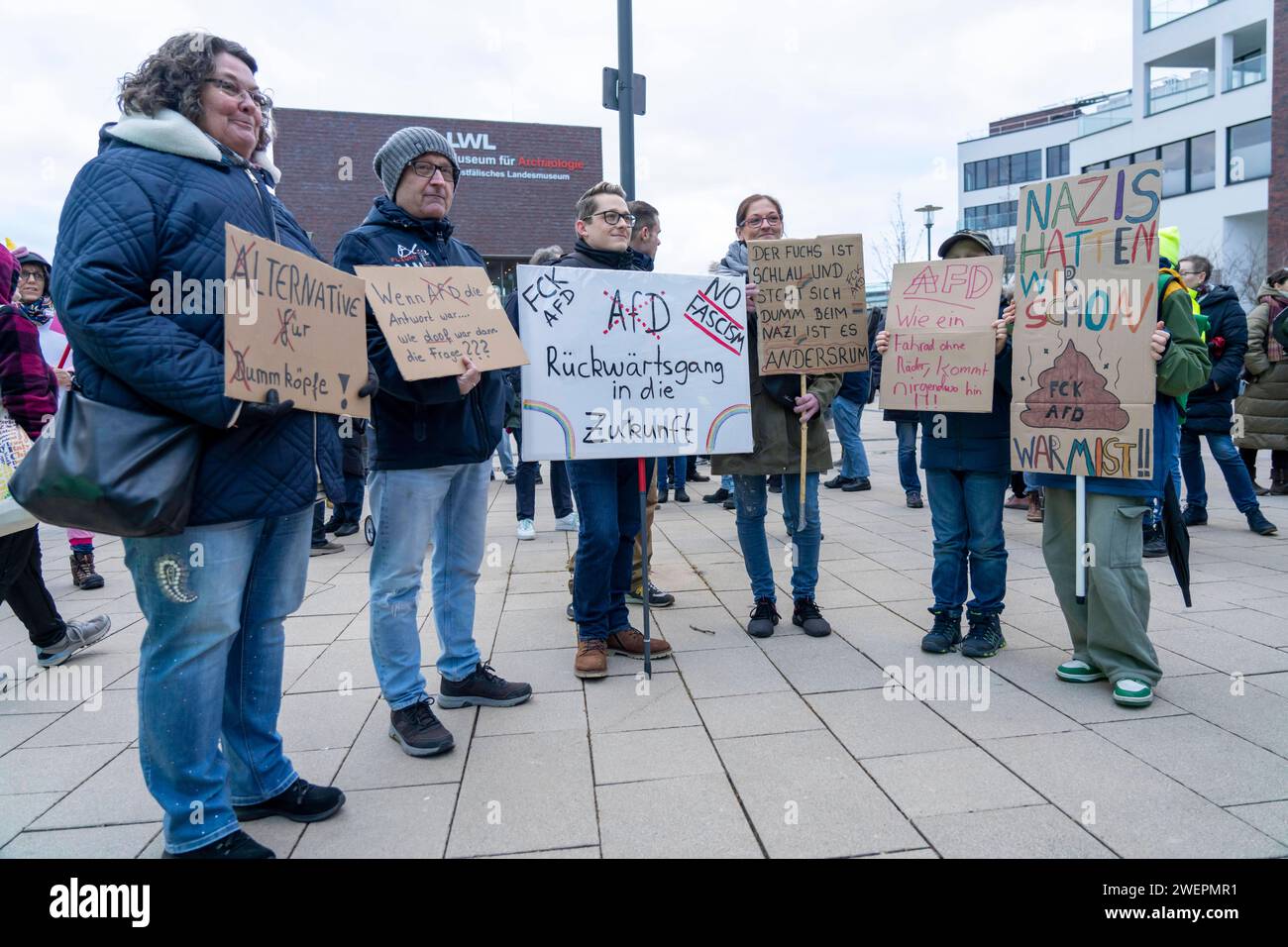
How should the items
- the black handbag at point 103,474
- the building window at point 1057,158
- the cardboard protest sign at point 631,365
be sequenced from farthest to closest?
the building window at point 1057,158
the cardboard protest sign at point 631,365
the black handbag at point 103,474

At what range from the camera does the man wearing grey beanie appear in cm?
305

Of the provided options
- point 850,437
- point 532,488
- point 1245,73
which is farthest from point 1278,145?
point 532,488

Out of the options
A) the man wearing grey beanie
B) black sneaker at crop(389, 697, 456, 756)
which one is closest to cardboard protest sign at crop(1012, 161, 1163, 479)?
the man wearing grey beanie

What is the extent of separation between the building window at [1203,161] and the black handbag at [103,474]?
36321 millimetres

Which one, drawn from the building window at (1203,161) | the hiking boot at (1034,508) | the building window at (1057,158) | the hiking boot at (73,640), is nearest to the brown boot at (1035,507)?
the hiking boot at (1034,508)

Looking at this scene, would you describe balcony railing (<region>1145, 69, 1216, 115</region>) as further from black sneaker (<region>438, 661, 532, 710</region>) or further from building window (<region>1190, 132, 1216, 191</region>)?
black sneaker (<region>438, 661, 532, 710</region>)

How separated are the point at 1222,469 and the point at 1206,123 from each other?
30.2 m

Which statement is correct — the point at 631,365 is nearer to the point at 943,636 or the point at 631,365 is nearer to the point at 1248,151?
the point at 943,636

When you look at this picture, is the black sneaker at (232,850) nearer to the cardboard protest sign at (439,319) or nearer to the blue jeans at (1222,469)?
the cardboard protest sign at (439,319)

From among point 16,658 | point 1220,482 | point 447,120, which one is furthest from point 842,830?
point 447,120

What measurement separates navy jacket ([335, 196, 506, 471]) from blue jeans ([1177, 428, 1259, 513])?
6206 millimetres

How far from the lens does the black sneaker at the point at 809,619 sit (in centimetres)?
434

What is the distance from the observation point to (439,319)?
120 inches

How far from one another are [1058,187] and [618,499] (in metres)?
2.43
